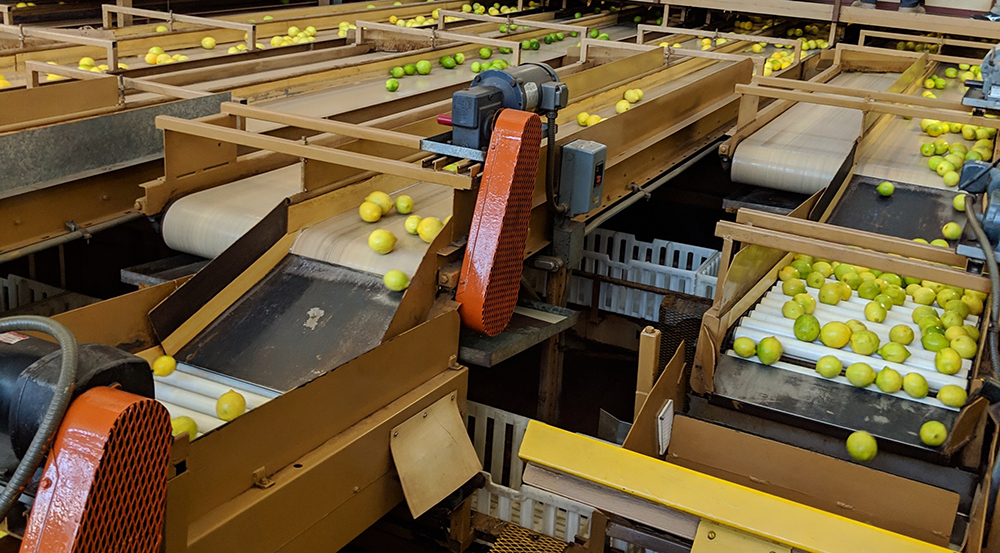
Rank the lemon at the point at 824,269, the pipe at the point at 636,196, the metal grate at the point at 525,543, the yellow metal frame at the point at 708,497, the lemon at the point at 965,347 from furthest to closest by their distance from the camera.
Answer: the pipe at the point at 636,196 < the lemon at the point at 824,269 < the metal grate at the point at 525,543 < the lemon at the point at 965,347 < the yellow metal frame at the point at 708,497

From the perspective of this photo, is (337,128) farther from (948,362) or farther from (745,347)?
(948,362)

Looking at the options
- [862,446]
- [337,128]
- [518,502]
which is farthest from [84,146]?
[862,446]

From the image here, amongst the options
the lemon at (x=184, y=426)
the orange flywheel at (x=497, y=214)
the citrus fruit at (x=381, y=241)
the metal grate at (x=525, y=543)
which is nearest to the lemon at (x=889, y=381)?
the metal grate at (x=525, y=543)

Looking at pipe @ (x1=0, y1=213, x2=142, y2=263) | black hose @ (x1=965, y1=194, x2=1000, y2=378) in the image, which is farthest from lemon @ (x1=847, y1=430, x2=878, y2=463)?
pipe @ (x1=0, y1=213, x2=142, y2=263)

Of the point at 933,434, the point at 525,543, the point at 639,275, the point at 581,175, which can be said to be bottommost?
the point at 525,543

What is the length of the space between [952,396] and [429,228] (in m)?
1.86

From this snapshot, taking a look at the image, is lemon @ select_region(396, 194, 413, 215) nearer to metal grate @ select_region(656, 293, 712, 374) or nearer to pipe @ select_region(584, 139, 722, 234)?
pipe @ select_region(584, 139, 722, 234)

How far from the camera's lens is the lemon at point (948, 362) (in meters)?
2.83

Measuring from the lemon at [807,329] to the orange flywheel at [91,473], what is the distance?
6.93ft

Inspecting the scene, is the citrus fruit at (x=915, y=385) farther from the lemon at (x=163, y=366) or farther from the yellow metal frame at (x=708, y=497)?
the lemon at (x=163, y=366)

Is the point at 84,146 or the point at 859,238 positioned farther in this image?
the point at 84,146

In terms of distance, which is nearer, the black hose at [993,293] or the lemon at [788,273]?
the black hose at [993,293]

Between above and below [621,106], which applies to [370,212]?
below

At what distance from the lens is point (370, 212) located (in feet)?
11.6
